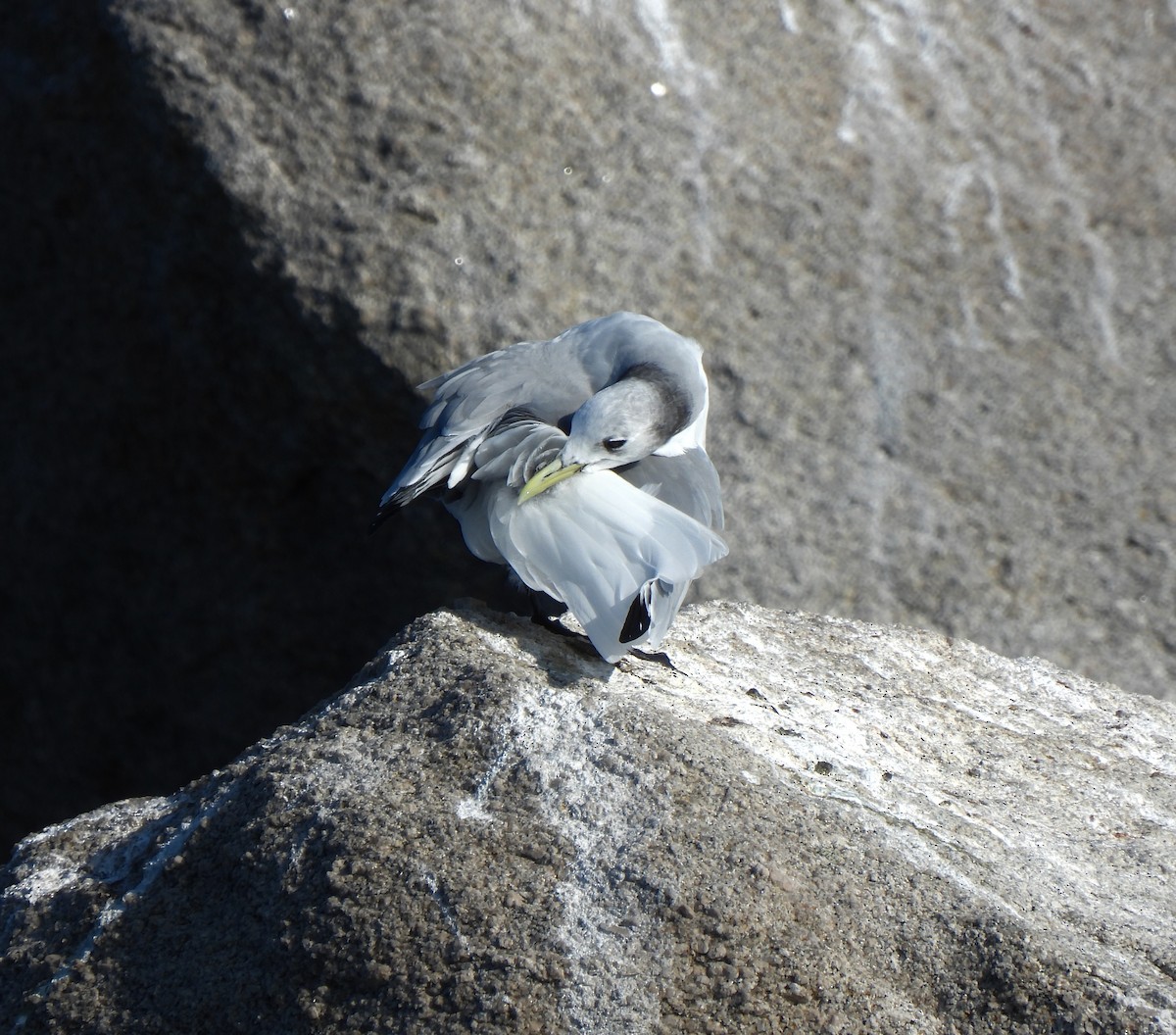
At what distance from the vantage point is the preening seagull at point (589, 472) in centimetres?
226

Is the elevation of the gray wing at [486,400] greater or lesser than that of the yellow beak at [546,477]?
greater

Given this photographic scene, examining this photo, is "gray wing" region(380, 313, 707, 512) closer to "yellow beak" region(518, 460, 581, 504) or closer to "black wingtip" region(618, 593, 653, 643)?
"yellow beak" region(518, 460, 581, 504)

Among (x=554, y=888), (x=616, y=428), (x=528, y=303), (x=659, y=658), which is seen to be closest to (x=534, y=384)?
(x=616, y=428)

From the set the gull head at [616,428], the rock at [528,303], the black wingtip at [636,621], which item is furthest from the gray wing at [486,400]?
the rock at [528,303]

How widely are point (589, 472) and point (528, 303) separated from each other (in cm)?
120

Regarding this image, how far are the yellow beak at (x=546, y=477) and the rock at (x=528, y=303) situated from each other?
1.15m

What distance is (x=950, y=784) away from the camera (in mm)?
2342

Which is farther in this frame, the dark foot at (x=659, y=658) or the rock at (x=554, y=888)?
the dark foot at (x=659, y=658)

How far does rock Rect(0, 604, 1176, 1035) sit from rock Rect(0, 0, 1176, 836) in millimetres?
1423

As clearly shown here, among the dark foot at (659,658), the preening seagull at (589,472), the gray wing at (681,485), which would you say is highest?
the preening seagull at (589,472)

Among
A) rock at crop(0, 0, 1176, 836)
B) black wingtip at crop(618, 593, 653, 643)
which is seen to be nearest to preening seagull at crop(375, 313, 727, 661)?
black wingtip at crop(618, 593, 653, 643)

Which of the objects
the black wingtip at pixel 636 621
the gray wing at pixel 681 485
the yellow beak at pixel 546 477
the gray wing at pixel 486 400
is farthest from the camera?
the gray wing at pixel 681 485

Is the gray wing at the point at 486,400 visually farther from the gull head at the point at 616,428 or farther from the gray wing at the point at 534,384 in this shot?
the gull head at the point at 616,428

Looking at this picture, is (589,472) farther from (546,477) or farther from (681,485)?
(681,485)
